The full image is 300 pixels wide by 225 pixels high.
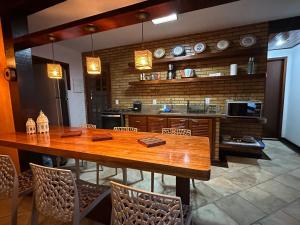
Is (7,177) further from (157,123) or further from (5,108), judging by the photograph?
(157,123)

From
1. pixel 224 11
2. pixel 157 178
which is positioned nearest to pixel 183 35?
pixel 224 11

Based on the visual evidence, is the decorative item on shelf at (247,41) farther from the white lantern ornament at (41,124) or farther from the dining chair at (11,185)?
the dining chair at (11,185)

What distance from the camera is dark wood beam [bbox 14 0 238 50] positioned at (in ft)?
4.85

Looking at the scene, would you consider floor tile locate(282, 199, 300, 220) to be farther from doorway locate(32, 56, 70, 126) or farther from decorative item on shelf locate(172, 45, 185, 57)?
doorway locate(32, 56, 70, 126)

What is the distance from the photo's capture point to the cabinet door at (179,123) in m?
3.42

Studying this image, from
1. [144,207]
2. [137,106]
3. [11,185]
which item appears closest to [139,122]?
[137,106]

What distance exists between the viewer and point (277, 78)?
14.9ft

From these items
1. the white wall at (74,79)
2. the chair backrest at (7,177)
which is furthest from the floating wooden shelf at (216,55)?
the chair backrest at (7,177)

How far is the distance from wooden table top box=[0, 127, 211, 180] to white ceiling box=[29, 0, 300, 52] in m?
1.91

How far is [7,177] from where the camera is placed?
4.84ft

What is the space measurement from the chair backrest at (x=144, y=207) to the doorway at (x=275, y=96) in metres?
4.90

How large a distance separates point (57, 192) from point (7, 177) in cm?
68

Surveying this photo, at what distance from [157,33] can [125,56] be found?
3.92ft

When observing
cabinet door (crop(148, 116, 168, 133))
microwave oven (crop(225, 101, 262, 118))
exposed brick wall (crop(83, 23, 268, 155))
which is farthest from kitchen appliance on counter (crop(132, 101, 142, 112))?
microwave oven (crop(225, 101, 262, 118))
